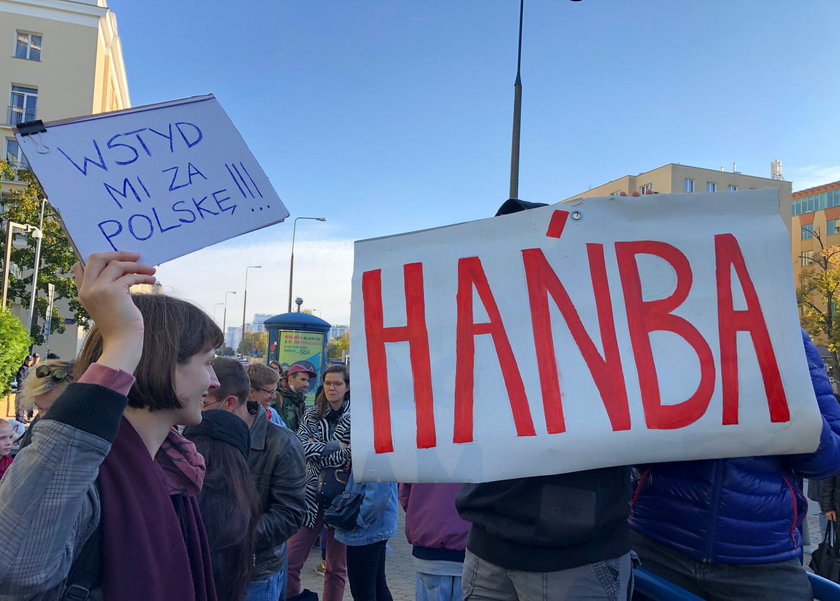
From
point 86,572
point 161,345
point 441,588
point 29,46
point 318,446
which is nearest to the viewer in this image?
point 86,572

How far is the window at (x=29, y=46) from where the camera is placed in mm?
36844

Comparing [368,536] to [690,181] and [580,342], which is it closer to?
[580,342]

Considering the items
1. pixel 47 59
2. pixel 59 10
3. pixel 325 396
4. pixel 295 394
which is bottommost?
pixel 295 394

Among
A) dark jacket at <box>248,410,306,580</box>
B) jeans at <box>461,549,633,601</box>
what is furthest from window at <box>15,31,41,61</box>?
jeans at <box>461,549,633,601</box>

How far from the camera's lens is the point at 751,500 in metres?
2.03

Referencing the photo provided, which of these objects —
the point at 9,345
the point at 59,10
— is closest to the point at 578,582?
the point at 9,345

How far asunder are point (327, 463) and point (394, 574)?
2.06 metres

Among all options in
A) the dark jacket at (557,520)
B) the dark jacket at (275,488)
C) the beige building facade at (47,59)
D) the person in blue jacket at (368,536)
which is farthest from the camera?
the beige building facade at (47,59)

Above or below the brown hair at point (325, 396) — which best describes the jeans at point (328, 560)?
below

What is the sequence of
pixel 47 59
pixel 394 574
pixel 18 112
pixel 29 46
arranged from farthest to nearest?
pixel 29 46, pixel 47 59, pixel 18 112, pixel 394 574

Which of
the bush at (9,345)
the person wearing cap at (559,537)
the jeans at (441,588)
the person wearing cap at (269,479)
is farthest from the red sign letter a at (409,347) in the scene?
the bush at (9,345)

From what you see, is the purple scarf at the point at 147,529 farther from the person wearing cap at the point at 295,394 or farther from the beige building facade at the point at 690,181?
the beige building facade at the point at 690,181

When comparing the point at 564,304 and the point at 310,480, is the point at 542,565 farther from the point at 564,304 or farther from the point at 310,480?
the point at 310,480

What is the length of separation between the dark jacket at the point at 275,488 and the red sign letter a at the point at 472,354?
1462mm
